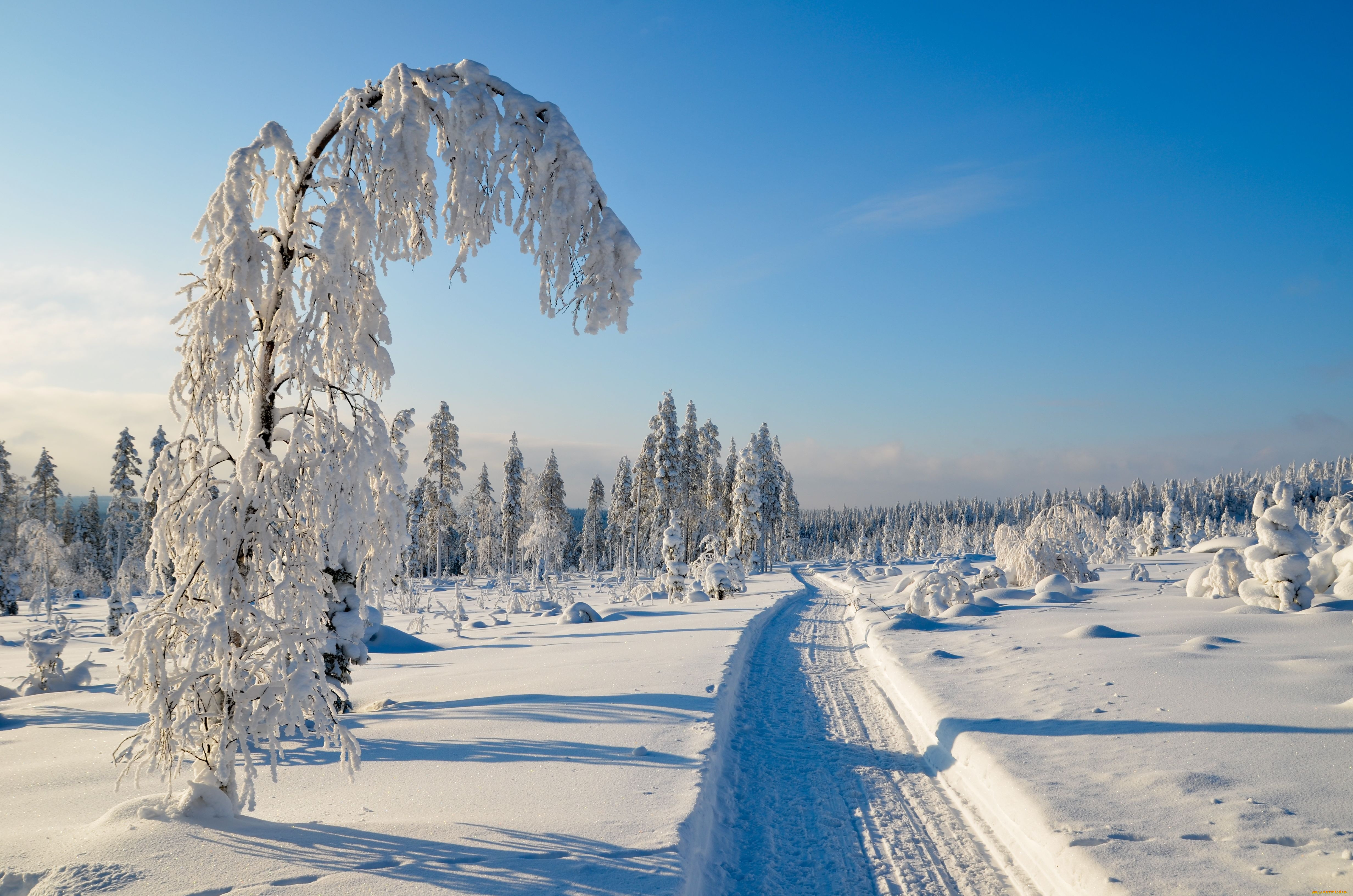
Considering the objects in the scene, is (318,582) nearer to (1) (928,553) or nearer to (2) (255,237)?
(2) (255,237)

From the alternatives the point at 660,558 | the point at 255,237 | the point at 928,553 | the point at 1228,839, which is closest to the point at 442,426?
the point at 660,558

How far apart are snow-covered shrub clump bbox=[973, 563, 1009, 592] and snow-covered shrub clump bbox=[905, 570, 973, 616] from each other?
4.62 metres

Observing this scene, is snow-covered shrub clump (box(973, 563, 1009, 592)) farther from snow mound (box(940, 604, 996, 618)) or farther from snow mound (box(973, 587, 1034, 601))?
snow mound (box(940, 604, 996, 618))

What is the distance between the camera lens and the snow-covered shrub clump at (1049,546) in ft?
78.5

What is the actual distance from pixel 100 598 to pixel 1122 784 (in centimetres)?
5706

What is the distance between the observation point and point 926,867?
→ 15.4 feet

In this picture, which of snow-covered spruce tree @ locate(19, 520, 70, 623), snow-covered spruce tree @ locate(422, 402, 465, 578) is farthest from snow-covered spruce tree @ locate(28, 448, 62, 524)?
snow-covered spruce tree @ locate(422, 402, 465, 578)

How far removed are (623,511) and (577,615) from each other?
4091cm

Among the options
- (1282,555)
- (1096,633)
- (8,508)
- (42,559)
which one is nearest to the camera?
(1096,633)

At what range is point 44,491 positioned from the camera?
44906 millimetres

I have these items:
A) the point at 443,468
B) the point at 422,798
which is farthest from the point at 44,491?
the point at 422,798

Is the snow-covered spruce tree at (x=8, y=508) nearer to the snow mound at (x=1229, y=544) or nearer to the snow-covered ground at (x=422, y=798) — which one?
the snow-covered ground at (x=422, y=798)

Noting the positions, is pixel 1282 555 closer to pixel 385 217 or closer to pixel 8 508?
pixel 385 217

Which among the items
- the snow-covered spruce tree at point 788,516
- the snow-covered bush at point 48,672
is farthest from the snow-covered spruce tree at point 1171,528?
the snow-covered bush at point 48,672
